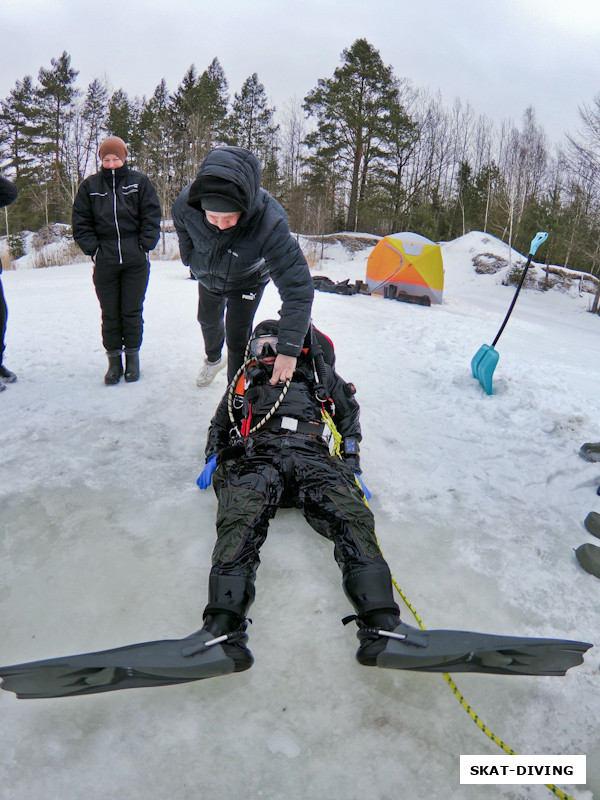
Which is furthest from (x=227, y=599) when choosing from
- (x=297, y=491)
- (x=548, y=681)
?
(x=548, y=681)

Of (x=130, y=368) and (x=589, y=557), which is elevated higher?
(x=130, y=368)

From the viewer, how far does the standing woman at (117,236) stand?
3373 millimetres

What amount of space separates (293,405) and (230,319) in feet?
3.76

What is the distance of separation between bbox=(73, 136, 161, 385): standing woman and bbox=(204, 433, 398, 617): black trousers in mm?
1844

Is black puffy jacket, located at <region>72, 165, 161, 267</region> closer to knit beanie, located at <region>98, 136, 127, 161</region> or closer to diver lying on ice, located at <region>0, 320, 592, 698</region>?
knit beanie, located at <region>98, 136, 127, 161</region>

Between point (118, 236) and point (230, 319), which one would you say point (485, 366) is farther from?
point (118, 236)

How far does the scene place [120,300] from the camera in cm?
360

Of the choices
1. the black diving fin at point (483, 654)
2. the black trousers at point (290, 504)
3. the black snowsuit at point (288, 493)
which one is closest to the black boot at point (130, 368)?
the black snowsuit at point (288, 493)

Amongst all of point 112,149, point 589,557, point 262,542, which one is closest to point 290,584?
point 262,542

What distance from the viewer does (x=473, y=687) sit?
58.6 inches

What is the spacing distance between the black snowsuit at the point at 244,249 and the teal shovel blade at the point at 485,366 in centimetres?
186

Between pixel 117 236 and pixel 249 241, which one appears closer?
pixel 249 241

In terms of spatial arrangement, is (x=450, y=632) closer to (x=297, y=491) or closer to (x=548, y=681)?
(x=548, y=681)

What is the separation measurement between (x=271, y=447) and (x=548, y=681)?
50.3 inches
